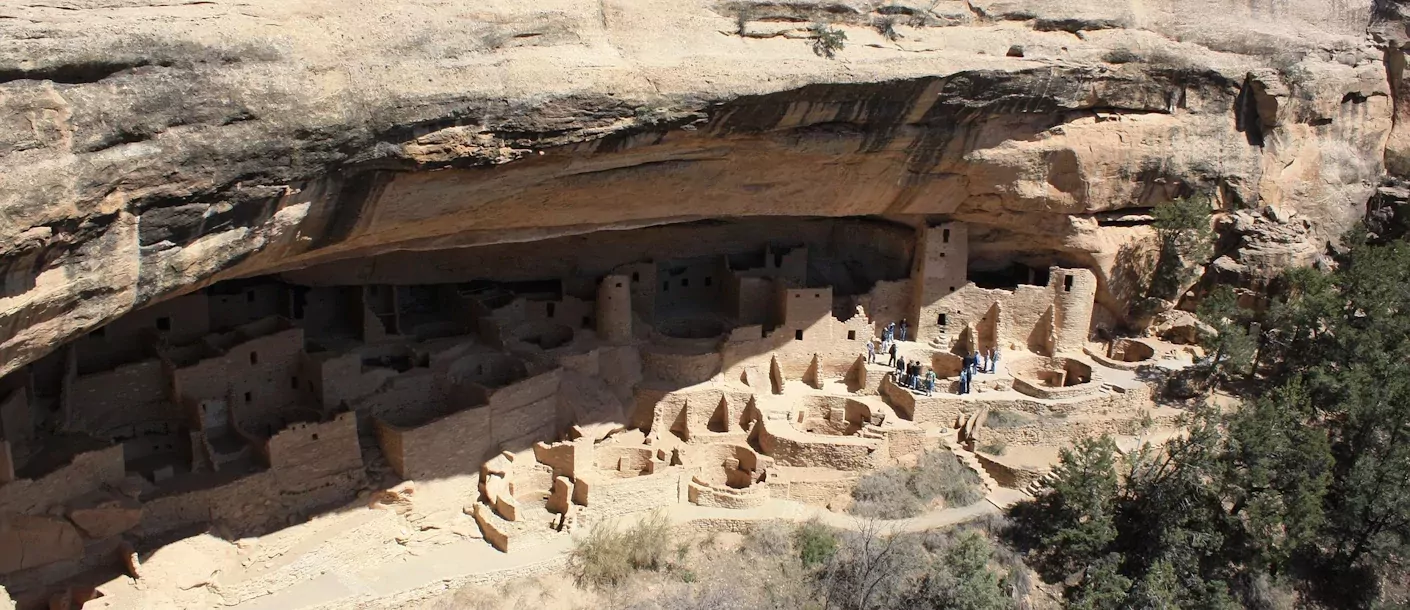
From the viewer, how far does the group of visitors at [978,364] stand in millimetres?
16562

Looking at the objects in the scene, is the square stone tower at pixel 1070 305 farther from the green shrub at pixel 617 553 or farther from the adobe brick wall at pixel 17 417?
the adobe brick wall at pixel 17 417

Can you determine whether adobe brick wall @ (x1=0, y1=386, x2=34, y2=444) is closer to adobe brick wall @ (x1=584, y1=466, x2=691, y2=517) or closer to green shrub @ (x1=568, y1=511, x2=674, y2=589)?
green shrub @ (x1=568, y1=511, x2=674, y2=589)

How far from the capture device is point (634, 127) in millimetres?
12008

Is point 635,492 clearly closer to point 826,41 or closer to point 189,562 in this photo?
point 189,562

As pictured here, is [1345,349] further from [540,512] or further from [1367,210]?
[540,512]

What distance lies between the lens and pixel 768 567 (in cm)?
1383

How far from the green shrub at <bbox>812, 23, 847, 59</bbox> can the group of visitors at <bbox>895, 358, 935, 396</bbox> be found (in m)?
5.25

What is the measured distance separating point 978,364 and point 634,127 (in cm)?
766

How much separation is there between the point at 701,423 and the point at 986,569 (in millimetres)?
4321

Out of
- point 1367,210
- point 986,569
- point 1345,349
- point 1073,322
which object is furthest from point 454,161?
point 1367,210

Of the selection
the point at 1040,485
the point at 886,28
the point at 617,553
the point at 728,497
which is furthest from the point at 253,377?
the point at 1040,485

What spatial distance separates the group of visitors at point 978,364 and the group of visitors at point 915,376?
0.46m

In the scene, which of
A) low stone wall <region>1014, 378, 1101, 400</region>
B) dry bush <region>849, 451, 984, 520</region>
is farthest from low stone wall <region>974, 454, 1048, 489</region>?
low stone wall <region>1014, 378, 1101, 400</region>

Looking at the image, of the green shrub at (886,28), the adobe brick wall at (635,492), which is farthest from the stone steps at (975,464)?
the green shrub at (886,28)
